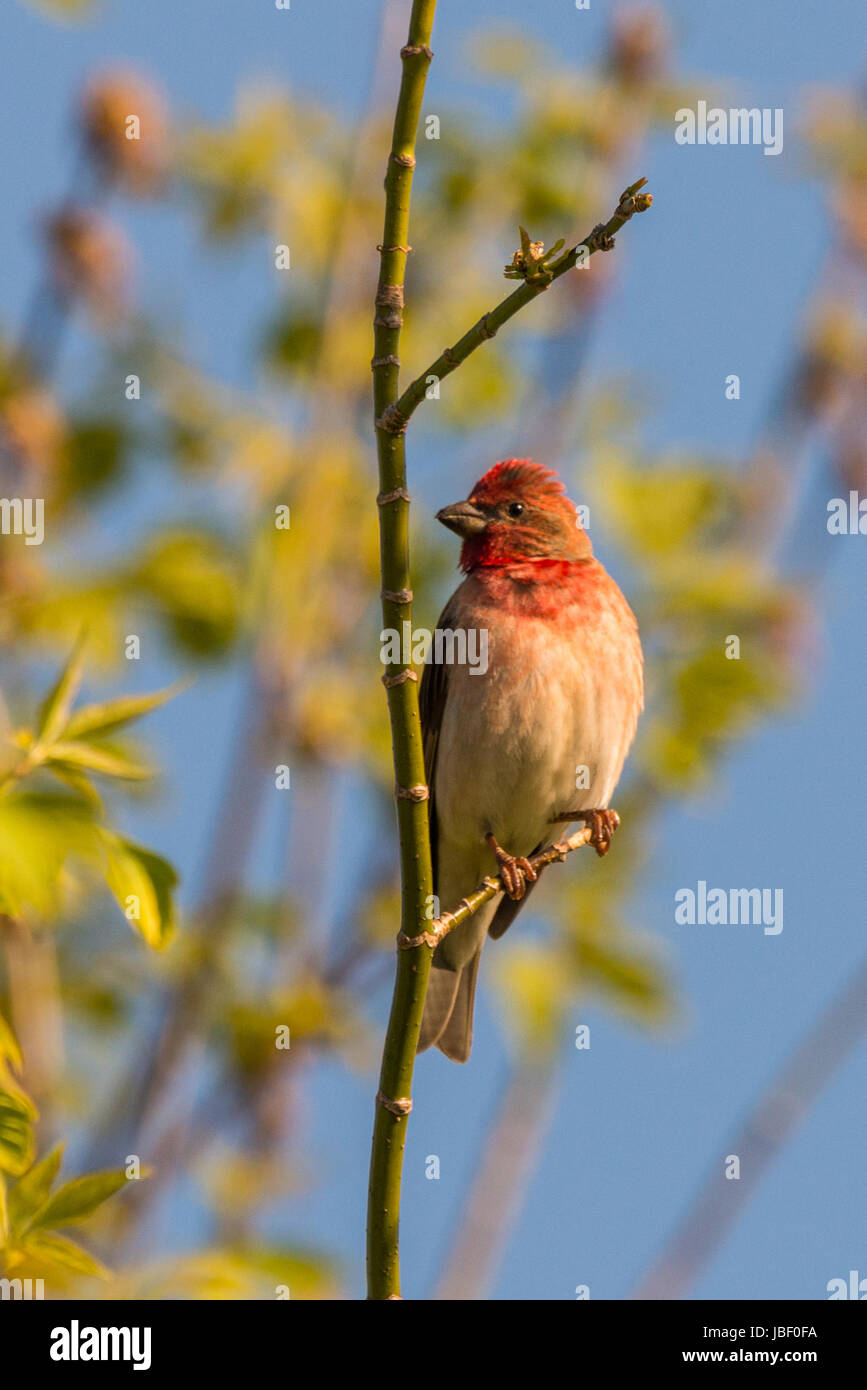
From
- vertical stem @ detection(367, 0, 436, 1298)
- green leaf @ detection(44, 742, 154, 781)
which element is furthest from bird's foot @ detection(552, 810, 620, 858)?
green leaf @ detection(44, 742, 154, 781)

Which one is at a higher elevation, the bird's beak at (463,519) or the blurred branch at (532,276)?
the bird's beak at (463,519)

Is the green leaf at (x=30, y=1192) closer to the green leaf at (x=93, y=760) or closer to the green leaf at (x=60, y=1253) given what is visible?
the green leaf at (x=60, y=1253)

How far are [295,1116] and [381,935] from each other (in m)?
1.07

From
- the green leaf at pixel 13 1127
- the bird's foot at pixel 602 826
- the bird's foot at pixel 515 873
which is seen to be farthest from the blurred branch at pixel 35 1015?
the green leaf at pixel 13 1127

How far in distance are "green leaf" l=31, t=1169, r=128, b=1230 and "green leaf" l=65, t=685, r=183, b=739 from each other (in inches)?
40.2

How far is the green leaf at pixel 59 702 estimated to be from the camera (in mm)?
4090

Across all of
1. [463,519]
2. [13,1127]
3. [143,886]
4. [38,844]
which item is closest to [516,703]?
[463,519]

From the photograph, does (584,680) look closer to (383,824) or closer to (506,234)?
(383,824)

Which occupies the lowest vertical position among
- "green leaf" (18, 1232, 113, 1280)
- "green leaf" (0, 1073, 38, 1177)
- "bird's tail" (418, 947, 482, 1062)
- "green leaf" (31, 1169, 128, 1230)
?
"green leaf" (18, 1232, 113, 1280)

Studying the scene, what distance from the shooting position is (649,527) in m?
8.13

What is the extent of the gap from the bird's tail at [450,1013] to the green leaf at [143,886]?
3.07m

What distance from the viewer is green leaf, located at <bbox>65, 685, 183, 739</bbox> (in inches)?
164

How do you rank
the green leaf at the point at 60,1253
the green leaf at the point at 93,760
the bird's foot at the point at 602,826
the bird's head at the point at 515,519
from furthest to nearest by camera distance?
1. the bird's head at the point at 515,519
2. the bird's foot at the point at 602,826
3. the green leaf at the point at 93,760
4. the green leaf at the point at 60,1253

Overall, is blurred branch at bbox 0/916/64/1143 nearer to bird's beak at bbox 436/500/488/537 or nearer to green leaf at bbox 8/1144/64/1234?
bird's beak at bbox 436/500/488/537
